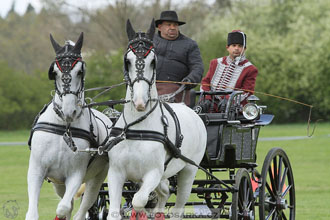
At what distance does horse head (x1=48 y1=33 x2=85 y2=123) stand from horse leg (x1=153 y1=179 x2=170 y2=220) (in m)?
1.18

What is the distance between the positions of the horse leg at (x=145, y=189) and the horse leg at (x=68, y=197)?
623mm

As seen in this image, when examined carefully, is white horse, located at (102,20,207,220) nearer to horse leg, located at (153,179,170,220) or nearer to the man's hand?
horse leg, located at (153,179,170,220)

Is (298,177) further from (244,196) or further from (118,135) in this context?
(118,135)

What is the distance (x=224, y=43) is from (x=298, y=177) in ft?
73.0

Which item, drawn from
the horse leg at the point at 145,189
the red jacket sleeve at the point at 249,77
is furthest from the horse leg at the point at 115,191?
the red jacket sleeve at the point at 249,77

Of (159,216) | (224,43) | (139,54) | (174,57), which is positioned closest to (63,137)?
(139,54)

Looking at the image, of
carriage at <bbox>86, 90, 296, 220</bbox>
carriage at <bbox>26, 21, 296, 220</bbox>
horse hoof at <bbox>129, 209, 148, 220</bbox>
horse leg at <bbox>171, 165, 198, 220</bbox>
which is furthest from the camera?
carriage at <bbox>86, 90, 296, 220</bbox>

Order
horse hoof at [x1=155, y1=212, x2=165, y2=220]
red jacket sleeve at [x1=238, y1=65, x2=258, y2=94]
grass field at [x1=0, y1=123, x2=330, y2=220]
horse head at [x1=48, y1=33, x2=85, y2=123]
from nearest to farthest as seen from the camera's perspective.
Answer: horse head at [x1=48, y1=33, x2=85, y2=123] → horse hoof at [x1=155, y1=212, x2=165, y2=220] → red jacket sleeve at [x1=238, y1=65, x2=258, y2=94] → grass field at [x1=0, y1=123, x2=330, y2=220]

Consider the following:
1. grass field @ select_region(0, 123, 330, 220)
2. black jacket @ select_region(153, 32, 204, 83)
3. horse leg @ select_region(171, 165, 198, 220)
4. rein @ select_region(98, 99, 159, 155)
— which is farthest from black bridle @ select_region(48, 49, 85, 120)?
grass field @ select_region(0, 123, 330, 220)

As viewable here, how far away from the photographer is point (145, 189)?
5672mm

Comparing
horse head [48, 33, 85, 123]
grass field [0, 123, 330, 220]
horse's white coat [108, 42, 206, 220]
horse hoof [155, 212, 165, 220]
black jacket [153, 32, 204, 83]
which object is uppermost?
black jacket [153, 32, 204, 83]

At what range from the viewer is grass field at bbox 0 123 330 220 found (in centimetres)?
1088

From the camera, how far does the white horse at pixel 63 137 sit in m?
5.89

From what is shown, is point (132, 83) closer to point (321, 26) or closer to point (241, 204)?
point (241, 204)
